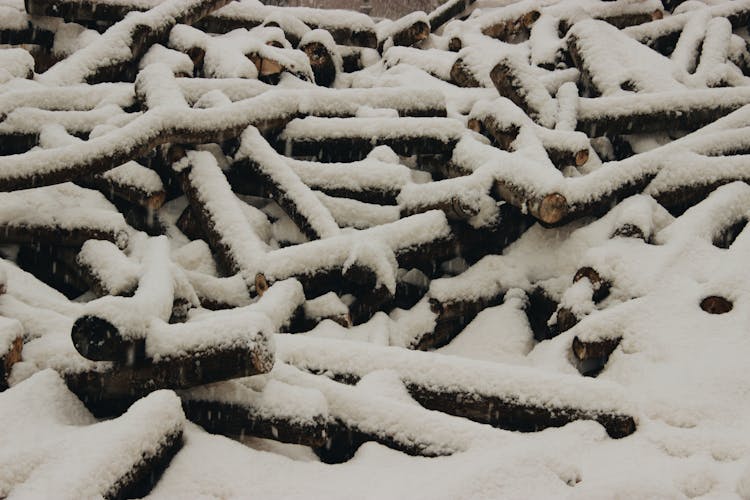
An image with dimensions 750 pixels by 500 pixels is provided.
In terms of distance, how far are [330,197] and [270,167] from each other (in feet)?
1.28

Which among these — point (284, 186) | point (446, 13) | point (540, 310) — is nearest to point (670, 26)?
point (446, 13)

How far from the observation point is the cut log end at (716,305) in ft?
11.3

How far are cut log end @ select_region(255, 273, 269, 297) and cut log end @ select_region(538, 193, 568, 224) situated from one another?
4.83 ft

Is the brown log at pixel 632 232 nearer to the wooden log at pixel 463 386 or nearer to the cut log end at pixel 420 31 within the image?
the wooden log at pixel 463 386

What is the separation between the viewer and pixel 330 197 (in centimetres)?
450

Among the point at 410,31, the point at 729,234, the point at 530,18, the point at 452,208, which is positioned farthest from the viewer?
the point at 530,18

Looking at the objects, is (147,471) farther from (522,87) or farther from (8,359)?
(522,87)

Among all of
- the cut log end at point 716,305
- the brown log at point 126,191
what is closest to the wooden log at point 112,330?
the brown log at point 126,191

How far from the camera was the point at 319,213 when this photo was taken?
13.7 ft

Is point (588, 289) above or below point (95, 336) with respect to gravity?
below

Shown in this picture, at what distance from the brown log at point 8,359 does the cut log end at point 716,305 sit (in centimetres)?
289

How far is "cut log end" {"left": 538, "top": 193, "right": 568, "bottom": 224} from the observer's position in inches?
156

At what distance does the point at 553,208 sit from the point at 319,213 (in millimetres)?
1246

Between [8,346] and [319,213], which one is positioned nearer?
[8,346]
